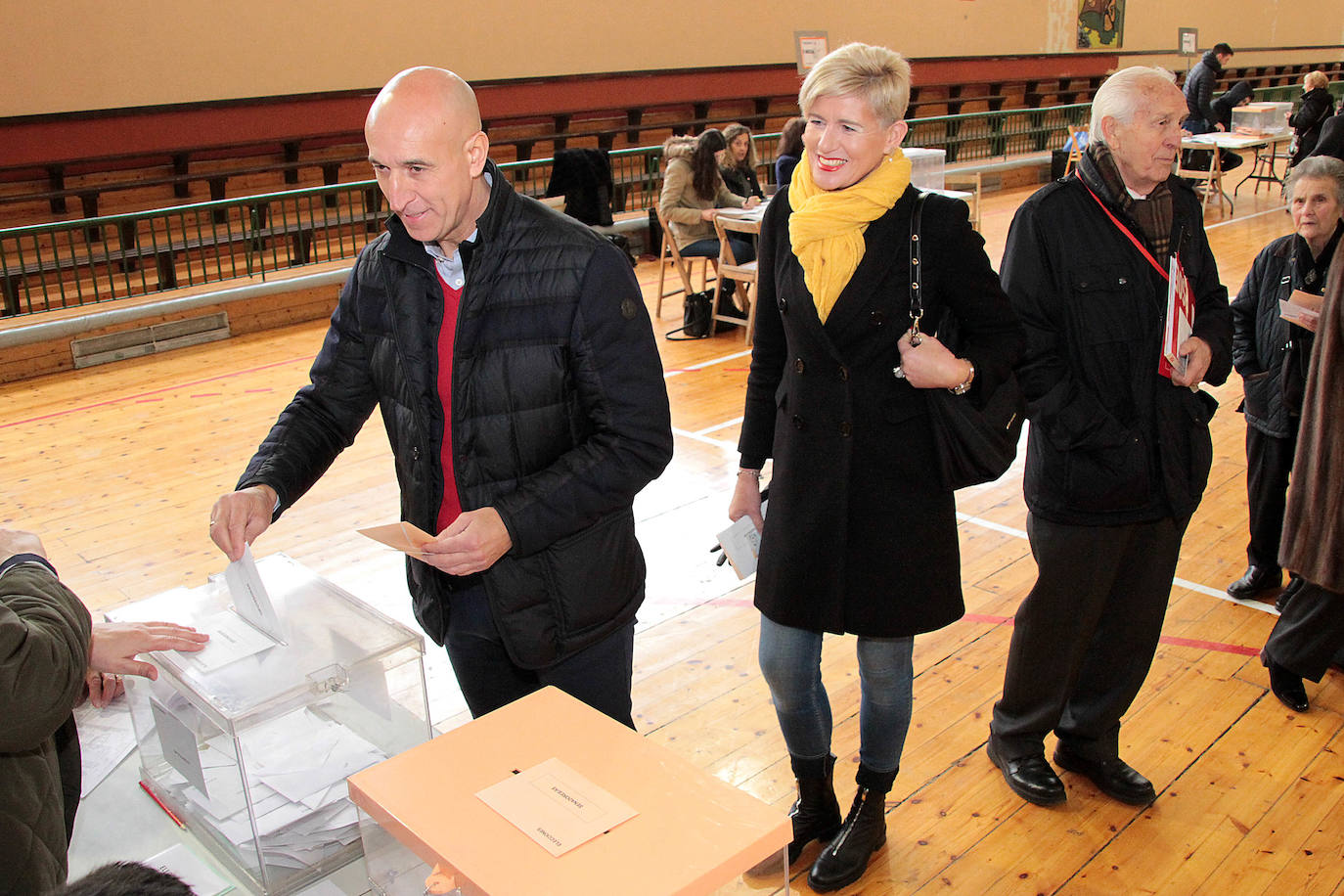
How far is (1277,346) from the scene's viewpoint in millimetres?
3459

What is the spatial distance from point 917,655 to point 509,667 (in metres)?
1.88

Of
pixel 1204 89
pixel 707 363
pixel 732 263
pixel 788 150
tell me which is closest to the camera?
pixel 707 363

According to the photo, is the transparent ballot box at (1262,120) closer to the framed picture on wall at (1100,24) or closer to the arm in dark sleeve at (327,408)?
the framed picture on wall at (1100,24)

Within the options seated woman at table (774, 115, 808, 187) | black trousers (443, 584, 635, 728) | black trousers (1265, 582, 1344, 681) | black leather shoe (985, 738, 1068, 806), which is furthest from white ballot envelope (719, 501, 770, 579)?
seated woman at table (774, 115, 808, 187)

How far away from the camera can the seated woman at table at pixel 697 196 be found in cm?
762

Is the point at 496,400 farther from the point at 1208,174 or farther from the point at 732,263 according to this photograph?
the point at 1208,174

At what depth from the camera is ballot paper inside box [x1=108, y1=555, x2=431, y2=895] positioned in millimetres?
1576

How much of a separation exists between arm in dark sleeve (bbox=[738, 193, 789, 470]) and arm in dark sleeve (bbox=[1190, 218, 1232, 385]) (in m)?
0.96

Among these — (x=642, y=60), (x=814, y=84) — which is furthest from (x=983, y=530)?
(x=642, y=60)

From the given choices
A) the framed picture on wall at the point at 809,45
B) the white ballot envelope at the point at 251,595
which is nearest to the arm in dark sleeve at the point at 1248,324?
the white ballot envelope at the point at 251,595

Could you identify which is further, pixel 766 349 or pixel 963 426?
pixel 766 349

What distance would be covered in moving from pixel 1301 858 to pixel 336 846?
214 cm

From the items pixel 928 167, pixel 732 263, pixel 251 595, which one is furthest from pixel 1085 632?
pixel 928 167

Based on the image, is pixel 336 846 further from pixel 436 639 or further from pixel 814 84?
pixel 814 84
